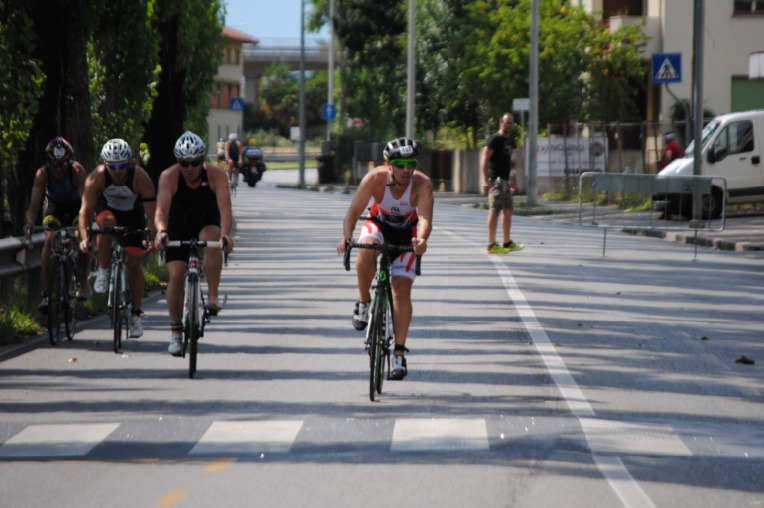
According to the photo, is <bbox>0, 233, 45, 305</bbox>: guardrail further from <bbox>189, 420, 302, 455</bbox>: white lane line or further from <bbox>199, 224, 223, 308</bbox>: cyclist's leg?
<bbox>189, 420, 302, 455</bbox>: white lane line

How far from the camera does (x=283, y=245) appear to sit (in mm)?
26281

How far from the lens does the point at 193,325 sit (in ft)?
36.2

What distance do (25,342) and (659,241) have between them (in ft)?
52.9

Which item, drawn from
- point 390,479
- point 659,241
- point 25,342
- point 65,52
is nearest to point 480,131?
point 659,241

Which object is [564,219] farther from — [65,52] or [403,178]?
[403,178]

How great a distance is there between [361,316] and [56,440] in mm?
2782

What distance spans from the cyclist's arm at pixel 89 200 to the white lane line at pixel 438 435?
15.0 ft

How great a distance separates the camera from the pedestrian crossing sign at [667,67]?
30.9 meters

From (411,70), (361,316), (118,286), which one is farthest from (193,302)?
(411,70)

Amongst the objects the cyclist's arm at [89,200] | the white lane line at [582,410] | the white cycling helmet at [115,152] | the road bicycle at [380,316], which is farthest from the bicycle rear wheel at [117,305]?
the white lane line at [582,410]

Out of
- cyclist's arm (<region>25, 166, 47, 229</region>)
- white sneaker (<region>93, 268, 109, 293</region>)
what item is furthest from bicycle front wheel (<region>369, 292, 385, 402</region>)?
cyclist's arm (<region>25, 166, 47, 229</region>)

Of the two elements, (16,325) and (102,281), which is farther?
(16,325)

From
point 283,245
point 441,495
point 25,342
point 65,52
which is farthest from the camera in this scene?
point 283,245

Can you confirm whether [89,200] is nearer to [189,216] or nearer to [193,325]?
[189,216]
